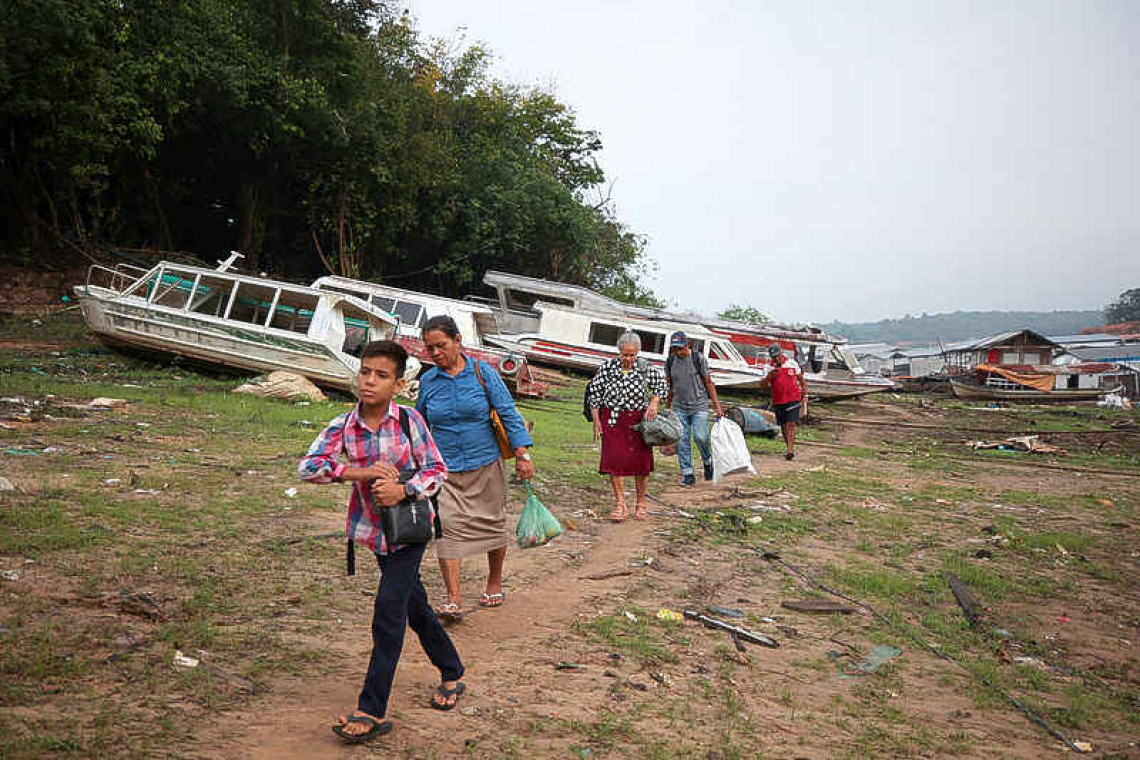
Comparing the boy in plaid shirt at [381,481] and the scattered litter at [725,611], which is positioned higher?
the boy in plaid shirt at [381,481]

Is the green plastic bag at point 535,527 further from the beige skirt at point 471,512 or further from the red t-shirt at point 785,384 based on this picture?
the red t-shirt at point 785,384

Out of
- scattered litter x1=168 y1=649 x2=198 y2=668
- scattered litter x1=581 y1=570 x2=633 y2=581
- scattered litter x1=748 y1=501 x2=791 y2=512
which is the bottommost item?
scattered litter x1=581 y1=570 x2=633 y2=581

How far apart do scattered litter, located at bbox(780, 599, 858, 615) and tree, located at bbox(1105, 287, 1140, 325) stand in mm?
123047

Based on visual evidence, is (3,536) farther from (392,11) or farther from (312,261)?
(392,11)

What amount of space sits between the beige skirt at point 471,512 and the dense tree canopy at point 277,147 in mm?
15241

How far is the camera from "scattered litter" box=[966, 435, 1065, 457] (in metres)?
15.1

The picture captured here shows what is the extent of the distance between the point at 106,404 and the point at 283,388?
310 cm

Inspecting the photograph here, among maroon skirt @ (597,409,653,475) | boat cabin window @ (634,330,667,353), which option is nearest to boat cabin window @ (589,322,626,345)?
boat cabin window @ (634,330,667,353)

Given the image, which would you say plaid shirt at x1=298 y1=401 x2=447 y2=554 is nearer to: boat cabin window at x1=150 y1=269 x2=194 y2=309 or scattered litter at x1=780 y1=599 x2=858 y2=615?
scattered litter at x1=780 y1=599 x2=858 y2=615

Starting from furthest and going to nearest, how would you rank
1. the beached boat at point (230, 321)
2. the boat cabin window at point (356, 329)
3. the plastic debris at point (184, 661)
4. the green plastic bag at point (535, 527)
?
the boat cabin window at point (356, 329) → the beached boat at point (230, 321) → the green plastic bag at point (535, 527) → the plastic debris at point (184, 661)

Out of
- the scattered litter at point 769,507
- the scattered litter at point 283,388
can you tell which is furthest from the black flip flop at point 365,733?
the scattered litter at point 283,388

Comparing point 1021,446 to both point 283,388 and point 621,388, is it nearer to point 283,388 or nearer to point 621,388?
point 621,388

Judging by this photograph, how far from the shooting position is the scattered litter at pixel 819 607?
5.23 metres

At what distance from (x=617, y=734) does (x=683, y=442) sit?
607 cm
